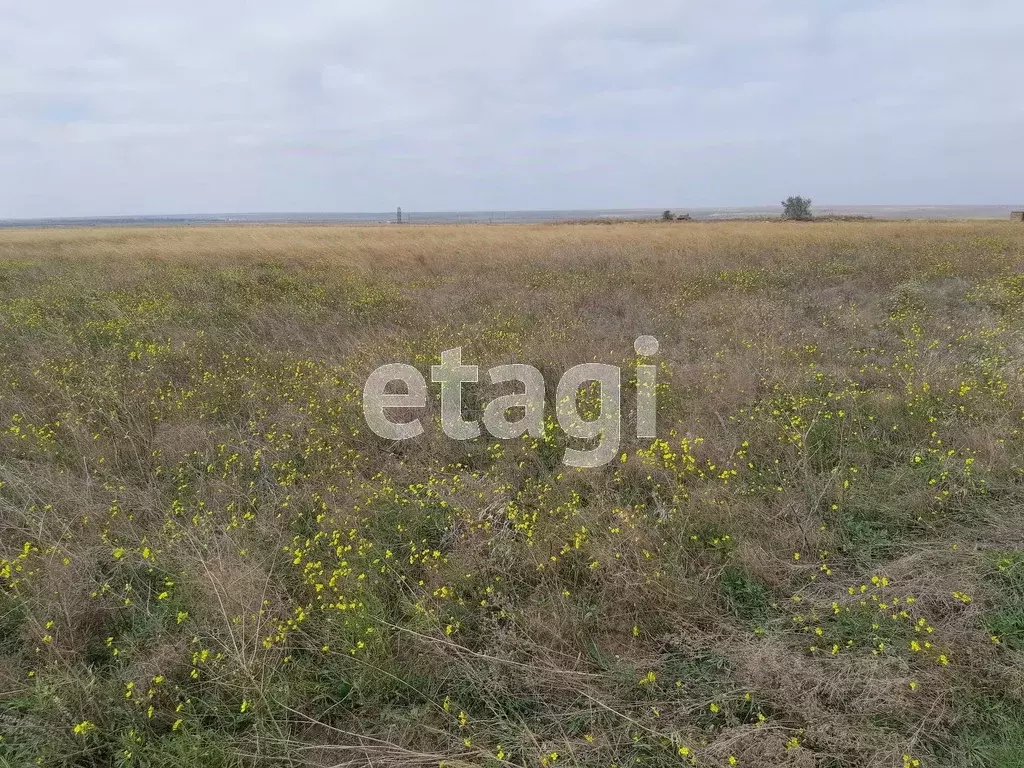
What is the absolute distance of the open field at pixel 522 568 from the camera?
7.83 ft

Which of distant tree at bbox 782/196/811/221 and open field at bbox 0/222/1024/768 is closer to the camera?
open field at bbox 0/222/1024/768

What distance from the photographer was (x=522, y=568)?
3.26 metres

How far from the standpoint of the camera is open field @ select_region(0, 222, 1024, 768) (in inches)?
94.0

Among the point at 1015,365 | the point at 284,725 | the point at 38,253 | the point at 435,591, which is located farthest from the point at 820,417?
the point at 38,253

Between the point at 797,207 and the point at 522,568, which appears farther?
the point at 797,207

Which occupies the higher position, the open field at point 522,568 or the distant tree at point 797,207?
the distant tree at point 797,207

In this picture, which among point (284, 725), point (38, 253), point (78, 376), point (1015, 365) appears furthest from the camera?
point (38, 253)

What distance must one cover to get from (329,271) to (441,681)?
1271 centimetres

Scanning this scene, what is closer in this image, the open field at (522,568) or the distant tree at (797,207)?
the open field at (522,568)

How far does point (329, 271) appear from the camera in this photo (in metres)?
13.7

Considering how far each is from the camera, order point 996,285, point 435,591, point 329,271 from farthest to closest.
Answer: point 329,271 → point 996,285 → point 435,591

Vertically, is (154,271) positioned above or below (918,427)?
above

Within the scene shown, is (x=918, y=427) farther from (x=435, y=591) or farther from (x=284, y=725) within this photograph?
(x=284, y=725)

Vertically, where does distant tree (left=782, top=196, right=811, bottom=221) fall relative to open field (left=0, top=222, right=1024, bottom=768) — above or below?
above
